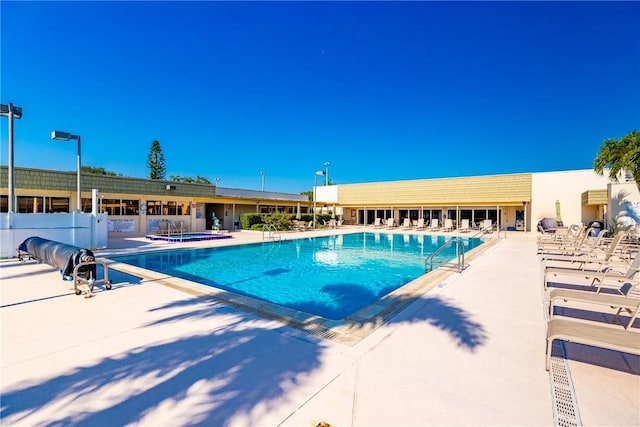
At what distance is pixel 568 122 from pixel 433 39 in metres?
20.7

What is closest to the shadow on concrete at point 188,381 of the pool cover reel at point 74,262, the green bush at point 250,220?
the pool cover reel at point 74,262

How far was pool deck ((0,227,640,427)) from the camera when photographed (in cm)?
228

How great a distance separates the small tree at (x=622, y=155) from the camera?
12906 mm

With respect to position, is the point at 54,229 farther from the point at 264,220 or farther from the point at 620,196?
the point at 620,196

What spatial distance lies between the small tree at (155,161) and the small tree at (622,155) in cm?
4775

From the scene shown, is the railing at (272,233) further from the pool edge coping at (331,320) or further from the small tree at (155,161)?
the small tree at (155,161)

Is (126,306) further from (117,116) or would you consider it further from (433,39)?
(117,116)

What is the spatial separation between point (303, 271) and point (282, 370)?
260 inches

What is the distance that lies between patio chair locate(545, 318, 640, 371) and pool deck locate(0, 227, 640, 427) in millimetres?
411

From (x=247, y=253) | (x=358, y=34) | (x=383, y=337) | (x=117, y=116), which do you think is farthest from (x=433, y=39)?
(x=117, y=116)

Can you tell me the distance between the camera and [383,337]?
147 inches

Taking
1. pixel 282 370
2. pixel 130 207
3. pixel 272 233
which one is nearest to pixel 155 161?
pixel 130 207

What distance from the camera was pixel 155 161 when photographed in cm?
4397

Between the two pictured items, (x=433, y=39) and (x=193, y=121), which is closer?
(x=433, y=39)
